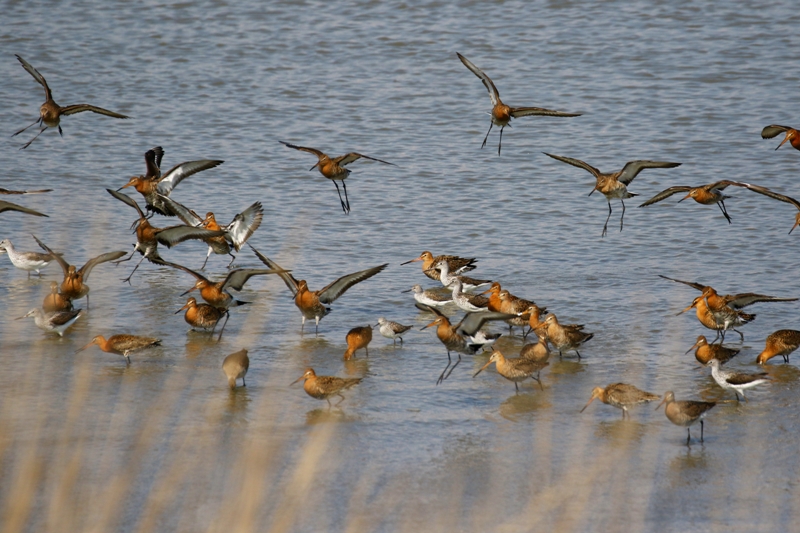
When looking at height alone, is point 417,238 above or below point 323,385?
below

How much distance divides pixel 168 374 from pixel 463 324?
2.48 metres

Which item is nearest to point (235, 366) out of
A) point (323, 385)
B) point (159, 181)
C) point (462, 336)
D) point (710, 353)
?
point (323, 385)

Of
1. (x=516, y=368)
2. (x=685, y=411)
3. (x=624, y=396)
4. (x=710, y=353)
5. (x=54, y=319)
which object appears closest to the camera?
(x=685, y=411)

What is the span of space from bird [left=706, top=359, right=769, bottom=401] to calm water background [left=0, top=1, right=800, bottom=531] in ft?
0.77

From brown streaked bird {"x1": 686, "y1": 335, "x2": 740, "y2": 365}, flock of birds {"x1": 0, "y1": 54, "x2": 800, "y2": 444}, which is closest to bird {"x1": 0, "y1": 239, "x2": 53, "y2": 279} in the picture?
flock of birds {"x1": 0, "y1": 54, "x2": 800, "y2": 444}

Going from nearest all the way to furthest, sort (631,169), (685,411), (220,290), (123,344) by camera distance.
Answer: (685,411), (123,344), (220,290), (631,169)

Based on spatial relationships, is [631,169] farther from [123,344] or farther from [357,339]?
[123,344]

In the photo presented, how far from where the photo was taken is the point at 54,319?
994cm

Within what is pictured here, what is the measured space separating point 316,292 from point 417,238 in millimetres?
3249

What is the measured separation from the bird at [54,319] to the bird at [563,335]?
4239 millimetres

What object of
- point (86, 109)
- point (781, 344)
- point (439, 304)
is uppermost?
point (86, 109)

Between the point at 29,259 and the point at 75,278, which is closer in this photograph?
the point at 75,278

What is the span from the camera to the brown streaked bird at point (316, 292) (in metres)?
10.3

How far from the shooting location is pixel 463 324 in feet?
29.5
